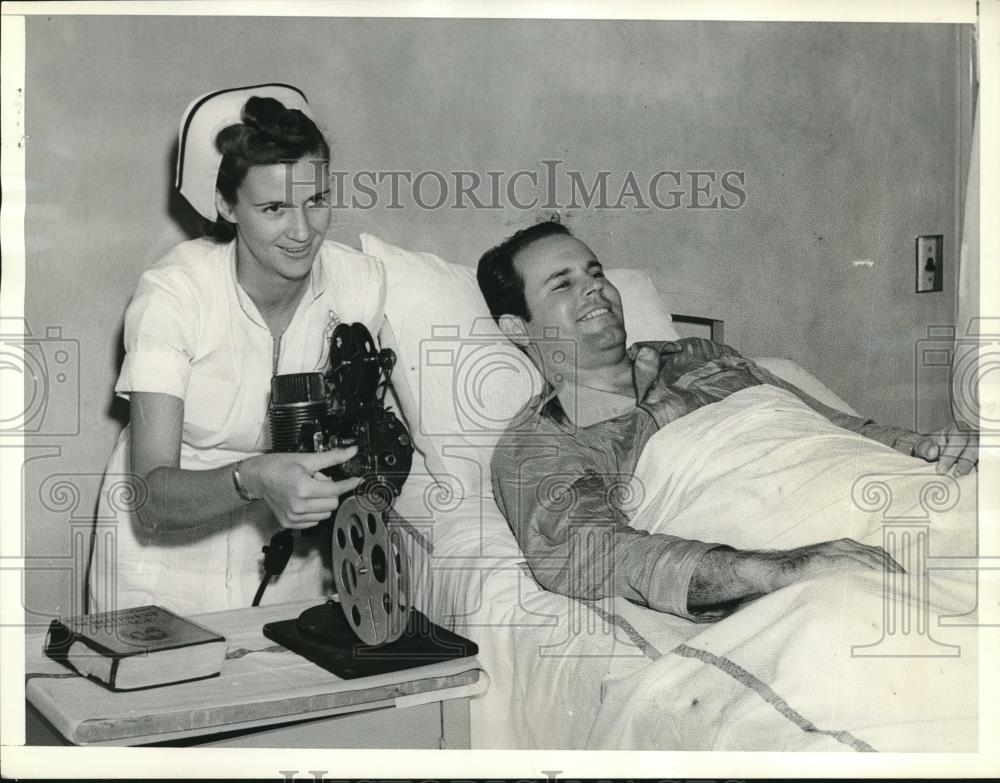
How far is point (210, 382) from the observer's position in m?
1.88

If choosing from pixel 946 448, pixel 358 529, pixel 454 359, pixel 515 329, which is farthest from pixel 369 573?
pixel 946 448

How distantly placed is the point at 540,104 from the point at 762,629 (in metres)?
1.03

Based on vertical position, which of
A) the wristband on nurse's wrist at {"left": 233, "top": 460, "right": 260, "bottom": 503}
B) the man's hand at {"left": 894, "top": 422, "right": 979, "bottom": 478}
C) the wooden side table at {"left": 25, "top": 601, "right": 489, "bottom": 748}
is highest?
the man's hand at {"left": 894, "top": 422, "right": 979, "bottom": 478}

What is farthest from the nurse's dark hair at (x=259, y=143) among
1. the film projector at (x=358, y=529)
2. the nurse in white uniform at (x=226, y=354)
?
the film projector at (x=358, y=529)

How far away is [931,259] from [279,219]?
124 cm

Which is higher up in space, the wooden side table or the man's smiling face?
the man's smiling face

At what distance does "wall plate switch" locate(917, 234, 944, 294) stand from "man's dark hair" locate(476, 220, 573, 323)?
674mm

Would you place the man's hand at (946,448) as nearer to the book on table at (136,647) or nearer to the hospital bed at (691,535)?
the hospital bed at (691,535)

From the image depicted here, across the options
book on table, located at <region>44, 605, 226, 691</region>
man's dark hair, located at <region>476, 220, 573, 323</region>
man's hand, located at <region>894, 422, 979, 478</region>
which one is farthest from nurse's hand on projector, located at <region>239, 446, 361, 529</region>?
man's hand, located at <region>894, 422, 979, 478</region>

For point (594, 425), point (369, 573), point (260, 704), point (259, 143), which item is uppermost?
point (259, 143)

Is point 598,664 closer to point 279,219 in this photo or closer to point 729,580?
point 729,580

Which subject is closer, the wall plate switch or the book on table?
the book on table

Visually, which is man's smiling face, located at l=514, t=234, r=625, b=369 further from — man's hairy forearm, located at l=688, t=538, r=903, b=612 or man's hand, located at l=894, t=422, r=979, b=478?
man's hand, located at l=894, t=422, r=979, b=478

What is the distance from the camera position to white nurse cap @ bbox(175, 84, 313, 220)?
187 centimetres
